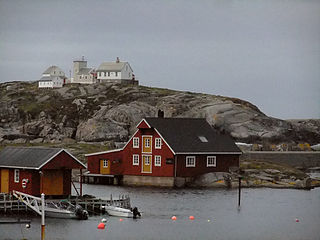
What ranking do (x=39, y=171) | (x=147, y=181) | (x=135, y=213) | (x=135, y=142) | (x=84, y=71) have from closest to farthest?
1. (x=135, y=213)
2. (x=39, y=171)
3. (x=147, y=181)
4. (x=135, y=142)
5. (x=84, y=71)

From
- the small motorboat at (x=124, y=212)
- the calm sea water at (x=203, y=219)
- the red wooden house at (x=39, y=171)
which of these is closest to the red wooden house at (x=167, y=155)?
the calm sea water at (x=203, y=219)

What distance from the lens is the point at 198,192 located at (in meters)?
81.1

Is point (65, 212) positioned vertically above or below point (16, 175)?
below

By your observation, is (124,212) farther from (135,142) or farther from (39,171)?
(135,142)

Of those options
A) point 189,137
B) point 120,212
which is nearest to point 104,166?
point 189,137

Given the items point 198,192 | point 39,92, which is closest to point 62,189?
point 198,192

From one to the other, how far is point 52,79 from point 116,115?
39.6 m

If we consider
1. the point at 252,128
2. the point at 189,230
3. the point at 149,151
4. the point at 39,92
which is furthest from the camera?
the point at 39,92

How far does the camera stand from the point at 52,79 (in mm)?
166125

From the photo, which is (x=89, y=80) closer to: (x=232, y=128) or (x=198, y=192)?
(x=232, y=128)

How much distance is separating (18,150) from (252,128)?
5729 centimetres

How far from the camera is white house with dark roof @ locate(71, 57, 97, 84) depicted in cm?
16538

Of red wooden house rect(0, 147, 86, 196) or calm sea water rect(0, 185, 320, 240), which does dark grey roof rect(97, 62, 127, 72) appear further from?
red wooden house rect(0, 147, 86, 196)

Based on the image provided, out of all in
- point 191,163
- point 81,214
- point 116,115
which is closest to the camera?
point 81,214
